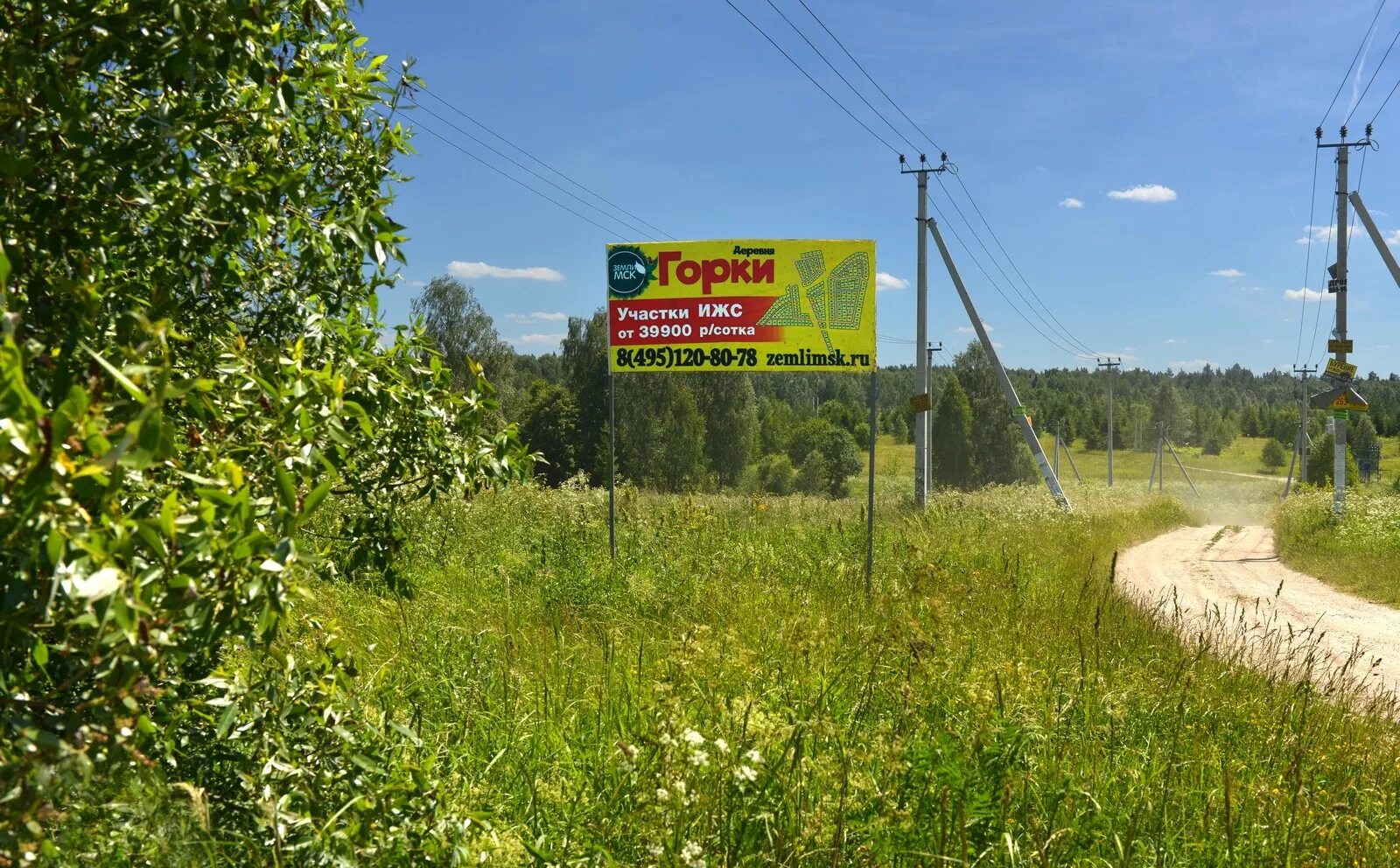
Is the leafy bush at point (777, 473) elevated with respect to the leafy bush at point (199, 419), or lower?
lower

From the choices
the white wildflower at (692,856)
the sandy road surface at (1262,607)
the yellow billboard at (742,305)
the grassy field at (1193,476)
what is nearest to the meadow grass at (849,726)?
the white wildflower at (692,856)

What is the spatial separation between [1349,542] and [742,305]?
13574mm

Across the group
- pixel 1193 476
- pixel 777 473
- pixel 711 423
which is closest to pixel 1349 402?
pixel 711 423

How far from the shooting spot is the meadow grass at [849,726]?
2.96m

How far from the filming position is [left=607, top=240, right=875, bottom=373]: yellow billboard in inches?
378

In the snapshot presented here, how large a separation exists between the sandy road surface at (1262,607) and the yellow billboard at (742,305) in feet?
13.7

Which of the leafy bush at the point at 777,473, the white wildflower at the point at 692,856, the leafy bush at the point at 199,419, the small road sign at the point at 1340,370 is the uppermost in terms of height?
the small road sign at the point at 1340,370

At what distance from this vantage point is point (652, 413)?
49.3 metres

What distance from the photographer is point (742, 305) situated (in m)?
9.77

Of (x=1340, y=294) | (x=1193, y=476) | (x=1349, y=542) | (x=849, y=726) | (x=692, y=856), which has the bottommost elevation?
(x=1193, y=476)

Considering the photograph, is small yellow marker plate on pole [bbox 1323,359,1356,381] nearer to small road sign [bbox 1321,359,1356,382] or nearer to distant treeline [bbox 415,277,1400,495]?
small road sign [bbox 1321,359,1356,382]

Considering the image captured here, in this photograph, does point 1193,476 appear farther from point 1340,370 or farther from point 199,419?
point 199,419

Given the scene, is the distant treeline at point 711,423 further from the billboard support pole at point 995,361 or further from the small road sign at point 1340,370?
the small road sign at point 1340,370

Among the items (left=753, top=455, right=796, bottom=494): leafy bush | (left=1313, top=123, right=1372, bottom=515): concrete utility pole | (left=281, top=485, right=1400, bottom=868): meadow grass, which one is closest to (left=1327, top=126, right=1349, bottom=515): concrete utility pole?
(left=1313, top=123, right=1372, bottom=515): concrete utility pole
